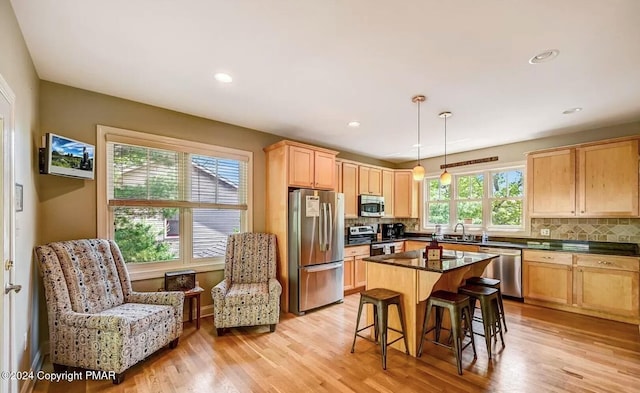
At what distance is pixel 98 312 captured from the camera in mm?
2564

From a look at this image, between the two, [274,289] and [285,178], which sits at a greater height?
[285,178]

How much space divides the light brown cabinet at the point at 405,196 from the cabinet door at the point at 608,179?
273 centimetres

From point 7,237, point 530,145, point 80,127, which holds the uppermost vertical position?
point 530,145

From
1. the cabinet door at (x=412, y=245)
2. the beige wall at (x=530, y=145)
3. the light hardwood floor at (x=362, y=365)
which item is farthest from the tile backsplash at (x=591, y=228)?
the cabinet door at (x=412, y=245)

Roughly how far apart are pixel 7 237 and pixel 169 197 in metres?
1.80

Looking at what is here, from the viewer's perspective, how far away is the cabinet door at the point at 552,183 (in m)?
4.17

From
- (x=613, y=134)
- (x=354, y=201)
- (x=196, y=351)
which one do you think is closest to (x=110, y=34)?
(x=196, y=351)

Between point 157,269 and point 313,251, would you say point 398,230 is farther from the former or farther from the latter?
point 157,269

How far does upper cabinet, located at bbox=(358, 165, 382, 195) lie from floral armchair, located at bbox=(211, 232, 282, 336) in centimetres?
231

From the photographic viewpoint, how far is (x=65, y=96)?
288 centimetres

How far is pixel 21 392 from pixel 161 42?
2755 millimetres

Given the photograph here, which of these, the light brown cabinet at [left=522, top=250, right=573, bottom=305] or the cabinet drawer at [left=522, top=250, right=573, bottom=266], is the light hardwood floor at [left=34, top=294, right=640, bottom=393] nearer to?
the light brown cabinet at [left=522, top=250, right=573, bottom=305]

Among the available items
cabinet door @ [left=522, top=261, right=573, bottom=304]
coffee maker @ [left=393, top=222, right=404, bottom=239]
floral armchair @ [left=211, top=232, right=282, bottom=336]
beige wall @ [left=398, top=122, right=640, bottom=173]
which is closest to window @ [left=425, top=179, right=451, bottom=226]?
beige wall @ [left=398, top=122, right=640, bottom=173]

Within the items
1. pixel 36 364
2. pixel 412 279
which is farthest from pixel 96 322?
pixel 412 279
